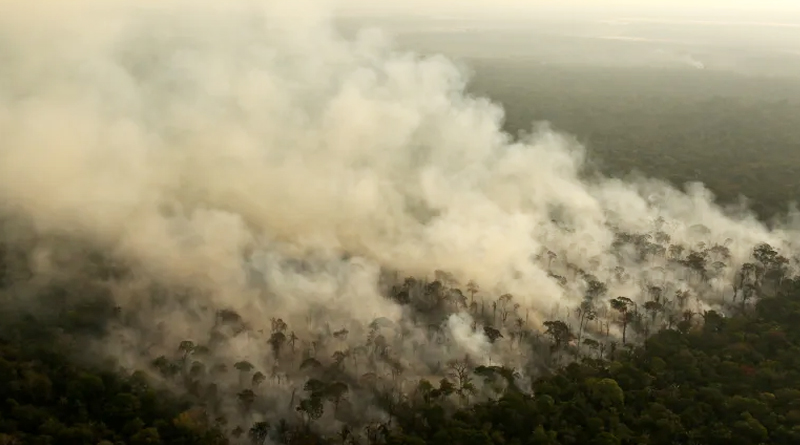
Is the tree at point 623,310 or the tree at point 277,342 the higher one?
the tree at point 623,310

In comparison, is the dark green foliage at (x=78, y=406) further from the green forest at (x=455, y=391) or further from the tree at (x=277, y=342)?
the tree at (x=277, y=342)

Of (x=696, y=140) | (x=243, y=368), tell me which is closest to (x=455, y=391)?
(x=243, y=368)

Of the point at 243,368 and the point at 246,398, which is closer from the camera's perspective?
the point at 246,398

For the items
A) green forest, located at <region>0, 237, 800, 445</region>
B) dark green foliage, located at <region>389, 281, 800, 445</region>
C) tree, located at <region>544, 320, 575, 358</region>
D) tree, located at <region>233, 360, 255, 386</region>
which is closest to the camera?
green forest, located at <region>0, 237, 800, 445</region>

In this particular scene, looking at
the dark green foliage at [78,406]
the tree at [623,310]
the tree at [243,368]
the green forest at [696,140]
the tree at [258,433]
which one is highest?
the green forest at [696,140]

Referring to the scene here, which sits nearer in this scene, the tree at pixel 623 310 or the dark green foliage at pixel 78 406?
the dark green foliage at pixel 78 406

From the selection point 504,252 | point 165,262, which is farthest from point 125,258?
point 504,252

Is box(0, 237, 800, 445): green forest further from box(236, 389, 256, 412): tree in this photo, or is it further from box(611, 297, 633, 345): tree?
box(611, 297, 633, 345): tree

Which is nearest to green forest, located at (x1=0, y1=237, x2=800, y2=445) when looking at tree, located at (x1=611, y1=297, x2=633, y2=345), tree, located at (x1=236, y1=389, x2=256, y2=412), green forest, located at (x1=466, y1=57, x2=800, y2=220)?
tree, located at (x1=236, y1=389, x2=256, y2=412)

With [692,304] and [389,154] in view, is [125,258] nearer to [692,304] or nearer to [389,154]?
[389,154]

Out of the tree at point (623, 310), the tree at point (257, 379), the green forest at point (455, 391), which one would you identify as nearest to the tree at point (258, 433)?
the green forest at point (455, 391)

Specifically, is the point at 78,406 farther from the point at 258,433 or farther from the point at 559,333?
the point at 559,333

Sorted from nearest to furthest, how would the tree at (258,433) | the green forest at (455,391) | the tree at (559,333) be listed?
the green forest at (455,391)
the tree at (258,433)
the tree at (559,333)
